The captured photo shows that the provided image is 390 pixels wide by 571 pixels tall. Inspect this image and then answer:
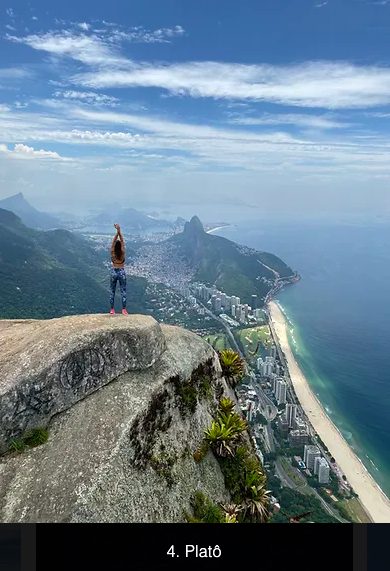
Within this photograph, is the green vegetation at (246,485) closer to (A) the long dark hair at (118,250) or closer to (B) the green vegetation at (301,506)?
(A) the long dark hair at (118,250)

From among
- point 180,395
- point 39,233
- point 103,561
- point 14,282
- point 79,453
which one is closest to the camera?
point 103,561

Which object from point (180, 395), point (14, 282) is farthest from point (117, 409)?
point (14, 282)

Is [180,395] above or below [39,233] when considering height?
above

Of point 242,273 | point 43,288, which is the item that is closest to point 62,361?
point 43,288

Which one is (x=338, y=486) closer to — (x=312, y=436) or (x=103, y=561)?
(x=312, y=436)

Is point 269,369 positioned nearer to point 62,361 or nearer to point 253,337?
point 253,337

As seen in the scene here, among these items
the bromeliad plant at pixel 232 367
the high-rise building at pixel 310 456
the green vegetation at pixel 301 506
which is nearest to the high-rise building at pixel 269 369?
the high-rise building at pixel 310 456
